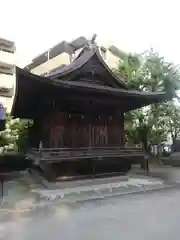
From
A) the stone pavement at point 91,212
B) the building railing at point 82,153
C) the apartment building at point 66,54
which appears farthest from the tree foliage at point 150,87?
the apartment building at point 66,54

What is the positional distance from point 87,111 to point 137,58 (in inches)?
451

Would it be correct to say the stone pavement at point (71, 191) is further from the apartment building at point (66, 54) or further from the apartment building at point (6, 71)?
the apartment building at point (66, 54)

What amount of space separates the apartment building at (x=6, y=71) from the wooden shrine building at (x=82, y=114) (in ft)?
80.7

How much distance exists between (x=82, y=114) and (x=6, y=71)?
98.7 feet

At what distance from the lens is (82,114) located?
45.5ft

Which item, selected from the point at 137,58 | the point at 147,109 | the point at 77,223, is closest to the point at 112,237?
the point at 77,223

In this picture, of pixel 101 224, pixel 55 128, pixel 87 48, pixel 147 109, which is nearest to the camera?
pixel 101 224

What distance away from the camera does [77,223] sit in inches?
271

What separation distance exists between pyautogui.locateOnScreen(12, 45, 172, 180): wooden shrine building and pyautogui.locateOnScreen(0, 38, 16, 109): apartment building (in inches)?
968

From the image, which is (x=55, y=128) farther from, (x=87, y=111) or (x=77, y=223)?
(x=77, y=223)

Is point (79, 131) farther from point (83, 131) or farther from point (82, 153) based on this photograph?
point (82, 153)

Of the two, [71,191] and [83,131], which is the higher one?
[83,131]

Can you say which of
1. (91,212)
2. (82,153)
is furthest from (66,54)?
(91,212)

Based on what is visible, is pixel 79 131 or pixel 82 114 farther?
pixel 82 114
